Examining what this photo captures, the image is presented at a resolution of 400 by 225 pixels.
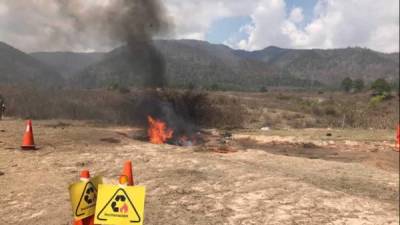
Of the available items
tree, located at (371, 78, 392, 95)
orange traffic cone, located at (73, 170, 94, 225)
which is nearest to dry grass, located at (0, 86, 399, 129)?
orange traffic cone, located at (73, 170, 94, 225)

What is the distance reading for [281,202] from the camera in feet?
26.3

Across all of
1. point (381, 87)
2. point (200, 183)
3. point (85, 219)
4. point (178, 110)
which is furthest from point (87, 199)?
point (381, 87)

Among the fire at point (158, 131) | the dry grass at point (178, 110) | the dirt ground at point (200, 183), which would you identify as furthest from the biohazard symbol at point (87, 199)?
the dry grass at point (178, 110)

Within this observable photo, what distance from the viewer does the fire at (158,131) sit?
1878cm

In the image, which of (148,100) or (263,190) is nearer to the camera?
(263,190)

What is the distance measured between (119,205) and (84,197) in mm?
343

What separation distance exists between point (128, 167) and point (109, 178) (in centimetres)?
317

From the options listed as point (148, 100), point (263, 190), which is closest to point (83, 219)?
point (263, 190)

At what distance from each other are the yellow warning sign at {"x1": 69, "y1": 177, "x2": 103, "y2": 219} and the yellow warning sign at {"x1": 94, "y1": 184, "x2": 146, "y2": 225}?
13 centimetres

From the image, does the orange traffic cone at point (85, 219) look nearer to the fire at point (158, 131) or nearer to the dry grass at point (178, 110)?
the fire at point (158, 131)

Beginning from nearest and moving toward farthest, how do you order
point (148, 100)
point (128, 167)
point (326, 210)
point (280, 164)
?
1. point (128, 167)
2. point (326, 210)
3. point (280, 164)
4. point (148, 100)

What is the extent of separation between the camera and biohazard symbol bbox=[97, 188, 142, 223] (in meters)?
4.00

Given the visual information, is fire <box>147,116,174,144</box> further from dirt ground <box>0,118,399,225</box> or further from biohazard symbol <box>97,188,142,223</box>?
biohazard symbol <box>97,188,142,223</box>

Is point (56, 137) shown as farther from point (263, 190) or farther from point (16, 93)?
point (16, 93)
